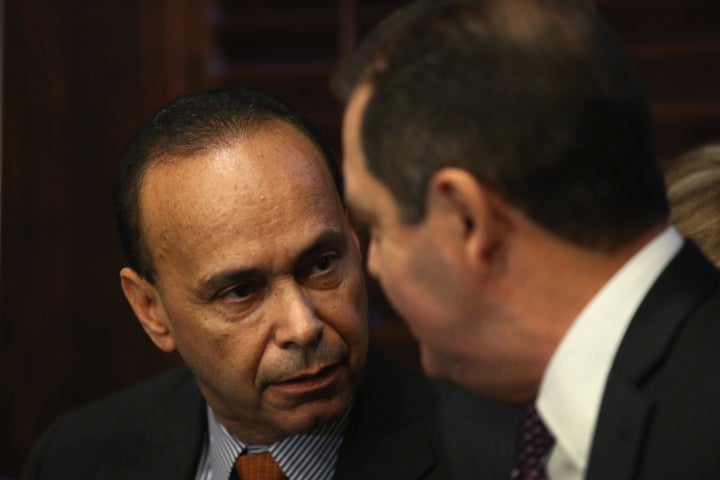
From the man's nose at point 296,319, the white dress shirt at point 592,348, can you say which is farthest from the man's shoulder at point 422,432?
the white dress shirt at point 592,348

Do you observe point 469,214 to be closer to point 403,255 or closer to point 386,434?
point 403,255

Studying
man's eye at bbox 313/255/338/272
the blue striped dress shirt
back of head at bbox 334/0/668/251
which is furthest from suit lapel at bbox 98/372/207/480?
back of head at bbox 334/0/668/251

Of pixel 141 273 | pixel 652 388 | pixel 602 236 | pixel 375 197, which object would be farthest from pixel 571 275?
pixel 141 273

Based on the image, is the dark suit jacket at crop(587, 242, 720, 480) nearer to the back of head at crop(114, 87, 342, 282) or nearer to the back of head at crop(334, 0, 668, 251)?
the back of head at crop(334, 0, 668, 251)

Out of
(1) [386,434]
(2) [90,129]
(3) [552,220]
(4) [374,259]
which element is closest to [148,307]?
(1) [386,434]

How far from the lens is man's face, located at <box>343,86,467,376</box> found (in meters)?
1.39

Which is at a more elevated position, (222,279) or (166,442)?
(222,279)

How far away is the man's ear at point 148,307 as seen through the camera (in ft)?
6.96

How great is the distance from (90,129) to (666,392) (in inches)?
106

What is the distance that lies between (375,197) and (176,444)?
1.02m

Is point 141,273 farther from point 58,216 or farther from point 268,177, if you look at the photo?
point 58,216

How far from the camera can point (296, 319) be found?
6.16 feet

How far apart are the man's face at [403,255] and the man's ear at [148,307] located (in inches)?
30.5

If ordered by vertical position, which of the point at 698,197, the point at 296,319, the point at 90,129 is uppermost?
the point at 698,197
